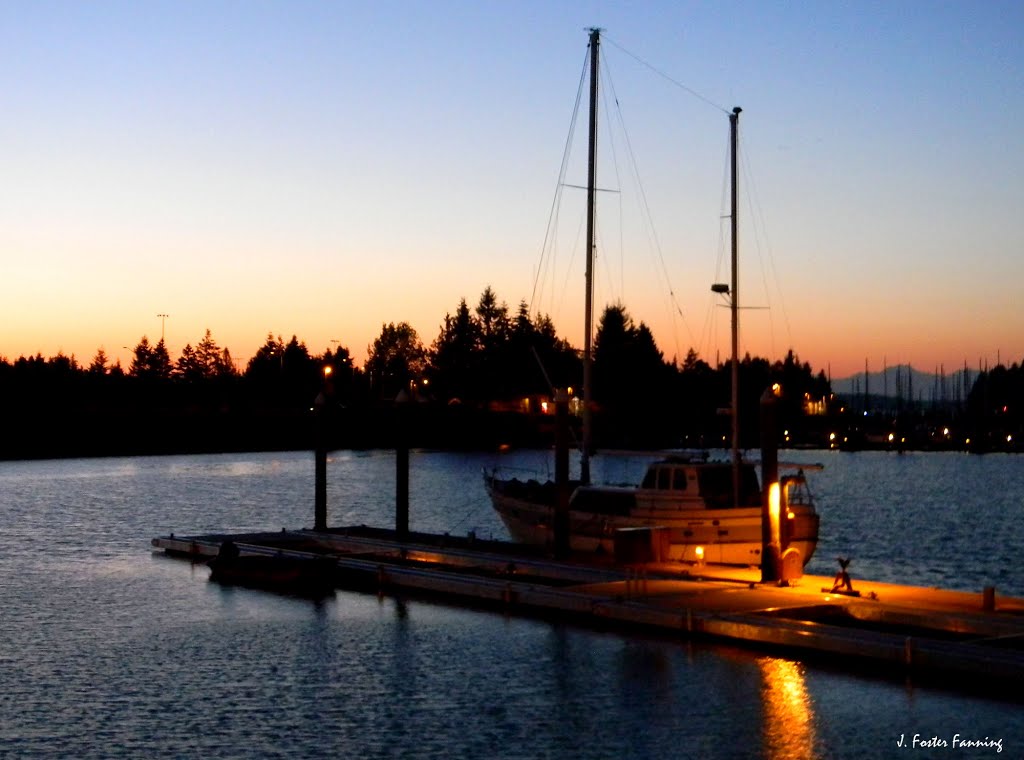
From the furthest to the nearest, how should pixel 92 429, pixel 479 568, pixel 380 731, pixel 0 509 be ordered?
pixel 92 429 → pixel 0 509 → pixel 479 568 → pixel 380 731

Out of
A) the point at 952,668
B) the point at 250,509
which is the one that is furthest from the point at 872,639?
the point at 250,509

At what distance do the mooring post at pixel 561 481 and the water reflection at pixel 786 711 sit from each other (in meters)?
11.7

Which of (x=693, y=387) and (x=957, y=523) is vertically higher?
(x=693, y=387)

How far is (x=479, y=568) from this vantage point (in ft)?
111

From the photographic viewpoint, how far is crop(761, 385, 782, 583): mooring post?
91.1 ft

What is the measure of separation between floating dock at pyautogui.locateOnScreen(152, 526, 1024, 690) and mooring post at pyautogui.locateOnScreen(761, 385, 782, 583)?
1.44 feet

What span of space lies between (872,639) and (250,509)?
5649cm

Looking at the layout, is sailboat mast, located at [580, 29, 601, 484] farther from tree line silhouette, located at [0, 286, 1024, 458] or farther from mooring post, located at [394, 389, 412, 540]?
tree line silhouette, located at [0, 286, 1024, 458]

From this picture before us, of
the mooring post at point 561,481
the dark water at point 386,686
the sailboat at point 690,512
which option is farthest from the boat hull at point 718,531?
the dark water at point 386,686

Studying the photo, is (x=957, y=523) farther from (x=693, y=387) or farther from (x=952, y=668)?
(x=693, y=387)

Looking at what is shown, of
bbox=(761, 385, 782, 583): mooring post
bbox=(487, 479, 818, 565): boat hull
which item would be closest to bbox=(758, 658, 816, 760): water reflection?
bbox=(761, 385, 782, 583): mooring post

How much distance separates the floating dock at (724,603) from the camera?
21562 millimetres

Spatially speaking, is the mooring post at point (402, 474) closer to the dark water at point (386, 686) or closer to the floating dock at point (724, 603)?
the floating dock at point (724, 603)

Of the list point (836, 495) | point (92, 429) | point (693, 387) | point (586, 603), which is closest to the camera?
point (586, 603)
